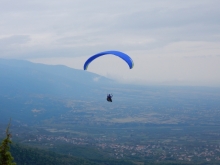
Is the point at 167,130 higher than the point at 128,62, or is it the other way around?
the point at 128,62

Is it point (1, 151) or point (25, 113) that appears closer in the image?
point (1, 151)

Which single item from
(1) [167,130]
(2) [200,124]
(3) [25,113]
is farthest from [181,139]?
(3) [25,113]

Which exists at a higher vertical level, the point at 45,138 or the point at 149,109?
the point at 149,109

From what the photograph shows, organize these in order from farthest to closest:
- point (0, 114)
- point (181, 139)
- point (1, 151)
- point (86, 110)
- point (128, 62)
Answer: point (86, 110)
point (0, 114)
point (181, 139)
point (128, 62)
point (1, 151)

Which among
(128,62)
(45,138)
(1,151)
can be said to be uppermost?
(128,62)

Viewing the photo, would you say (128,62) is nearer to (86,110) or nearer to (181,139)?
(181,139)

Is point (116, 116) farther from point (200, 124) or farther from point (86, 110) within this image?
point (200, 124)

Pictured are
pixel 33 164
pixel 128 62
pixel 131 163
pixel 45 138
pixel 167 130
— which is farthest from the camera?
pixel 167 130

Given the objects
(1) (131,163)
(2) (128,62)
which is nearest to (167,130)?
(1) (131,163)

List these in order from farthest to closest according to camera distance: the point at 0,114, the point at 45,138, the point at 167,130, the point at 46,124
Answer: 1. the point at 0,114
2. the point at 46,124
3. the point at 167,130
4. the point at 45,138
